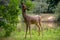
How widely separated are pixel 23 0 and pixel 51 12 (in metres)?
16.2

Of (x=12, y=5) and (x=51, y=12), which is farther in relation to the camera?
(x=51, y=12)

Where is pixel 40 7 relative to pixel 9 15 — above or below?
below

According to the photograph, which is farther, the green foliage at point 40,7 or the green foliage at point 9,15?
the green foliage at point 40,7

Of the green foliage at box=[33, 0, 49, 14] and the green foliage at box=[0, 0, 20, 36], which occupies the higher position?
the green foliage at box=[0, 0, 20, 36]

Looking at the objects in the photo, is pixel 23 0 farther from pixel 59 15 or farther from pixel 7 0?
pixel 59 15

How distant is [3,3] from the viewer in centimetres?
1173

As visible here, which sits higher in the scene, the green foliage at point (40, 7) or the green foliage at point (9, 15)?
the green foliage at point (9, 15)

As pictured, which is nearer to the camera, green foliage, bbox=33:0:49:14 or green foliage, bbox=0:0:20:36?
green foliage, bbox=0:0:20:36

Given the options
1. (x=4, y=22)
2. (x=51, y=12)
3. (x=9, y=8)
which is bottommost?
(x=51, y=12)

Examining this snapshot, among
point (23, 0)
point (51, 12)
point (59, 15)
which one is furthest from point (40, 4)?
point (23, 0)

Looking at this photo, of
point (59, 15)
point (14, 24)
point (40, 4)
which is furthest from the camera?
point (40, 4)

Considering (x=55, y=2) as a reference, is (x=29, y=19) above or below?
below

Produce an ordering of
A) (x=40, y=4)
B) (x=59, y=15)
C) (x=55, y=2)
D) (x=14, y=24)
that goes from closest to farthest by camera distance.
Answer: (x=55, y=2) < (x=14, y=24) < (x=59, y=15) < (x=40, y=4)

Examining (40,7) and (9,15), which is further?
(40,7)
